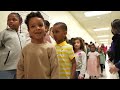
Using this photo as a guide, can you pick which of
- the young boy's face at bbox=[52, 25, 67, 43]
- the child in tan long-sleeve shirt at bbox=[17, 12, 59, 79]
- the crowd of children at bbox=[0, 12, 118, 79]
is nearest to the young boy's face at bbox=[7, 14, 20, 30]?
the crowd of children at bbox=[0, 12, 118, 79]

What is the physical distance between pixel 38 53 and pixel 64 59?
0.41 m

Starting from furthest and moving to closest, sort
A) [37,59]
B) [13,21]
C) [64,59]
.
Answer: [13,21], [64,59], [37,59]

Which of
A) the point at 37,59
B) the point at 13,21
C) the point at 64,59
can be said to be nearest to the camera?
the point at 37,59

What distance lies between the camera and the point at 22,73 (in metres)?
1.09

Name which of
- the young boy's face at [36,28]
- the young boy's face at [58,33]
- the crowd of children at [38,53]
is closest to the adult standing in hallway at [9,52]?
the crowd of children at [38,53]

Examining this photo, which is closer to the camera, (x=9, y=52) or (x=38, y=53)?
(x=38, y=53)

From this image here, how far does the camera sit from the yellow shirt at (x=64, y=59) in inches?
54.8

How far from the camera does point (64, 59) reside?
142 cm

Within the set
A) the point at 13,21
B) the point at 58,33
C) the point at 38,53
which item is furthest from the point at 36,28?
the point at 13,21

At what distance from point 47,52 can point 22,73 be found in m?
0.20

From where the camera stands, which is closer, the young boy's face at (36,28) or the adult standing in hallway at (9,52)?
the young boy's face at (36,28)

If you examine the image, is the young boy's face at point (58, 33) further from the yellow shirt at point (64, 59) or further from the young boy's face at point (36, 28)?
the young boy's face at point (36, 28)

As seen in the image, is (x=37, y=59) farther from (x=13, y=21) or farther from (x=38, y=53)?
(x=13, y=21)
